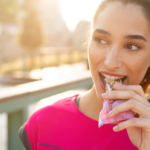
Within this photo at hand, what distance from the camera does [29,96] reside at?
2006mm

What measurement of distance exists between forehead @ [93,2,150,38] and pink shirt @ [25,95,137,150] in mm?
602

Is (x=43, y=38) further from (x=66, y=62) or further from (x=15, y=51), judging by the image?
(x=15, y=51)

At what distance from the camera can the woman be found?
4.58ft

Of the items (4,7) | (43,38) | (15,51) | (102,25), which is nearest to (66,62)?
(43,38)

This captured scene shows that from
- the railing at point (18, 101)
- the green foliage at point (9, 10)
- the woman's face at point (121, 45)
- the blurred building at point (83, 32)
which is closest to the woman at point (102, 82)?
the woman's face at point (121, 45)

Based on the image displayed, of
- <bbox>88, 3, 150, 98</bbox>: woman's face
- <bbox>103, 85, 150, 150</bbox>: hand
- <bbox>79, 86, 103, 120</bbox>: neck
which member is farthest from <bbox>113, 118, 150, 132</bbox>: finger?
<bbox>79, 86, 103, 120</bbox>: neck

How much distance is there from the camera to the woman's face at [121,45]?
1.41 meters

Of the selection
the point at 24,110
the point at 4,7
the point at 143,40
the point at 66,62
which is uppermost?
the point at 4,7

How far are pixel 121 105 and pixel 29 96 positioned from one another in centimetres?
101

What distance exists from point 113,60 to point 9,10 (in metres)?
23.0

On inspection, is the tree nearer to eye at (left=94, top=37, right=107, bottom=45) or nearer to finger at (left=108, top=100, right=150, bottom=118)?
eye at (left=94, top=37, right=107, bottom=45)

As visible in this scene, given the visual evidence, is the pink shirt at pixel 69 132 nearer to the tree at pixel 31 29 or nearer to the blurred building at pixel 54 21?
the tree at pixel 31 29

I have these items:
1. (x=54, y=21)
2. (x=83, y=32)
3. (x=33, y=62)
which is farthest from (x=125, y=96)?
(x=54, y=21)

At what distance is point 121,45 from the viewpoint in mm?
1422
